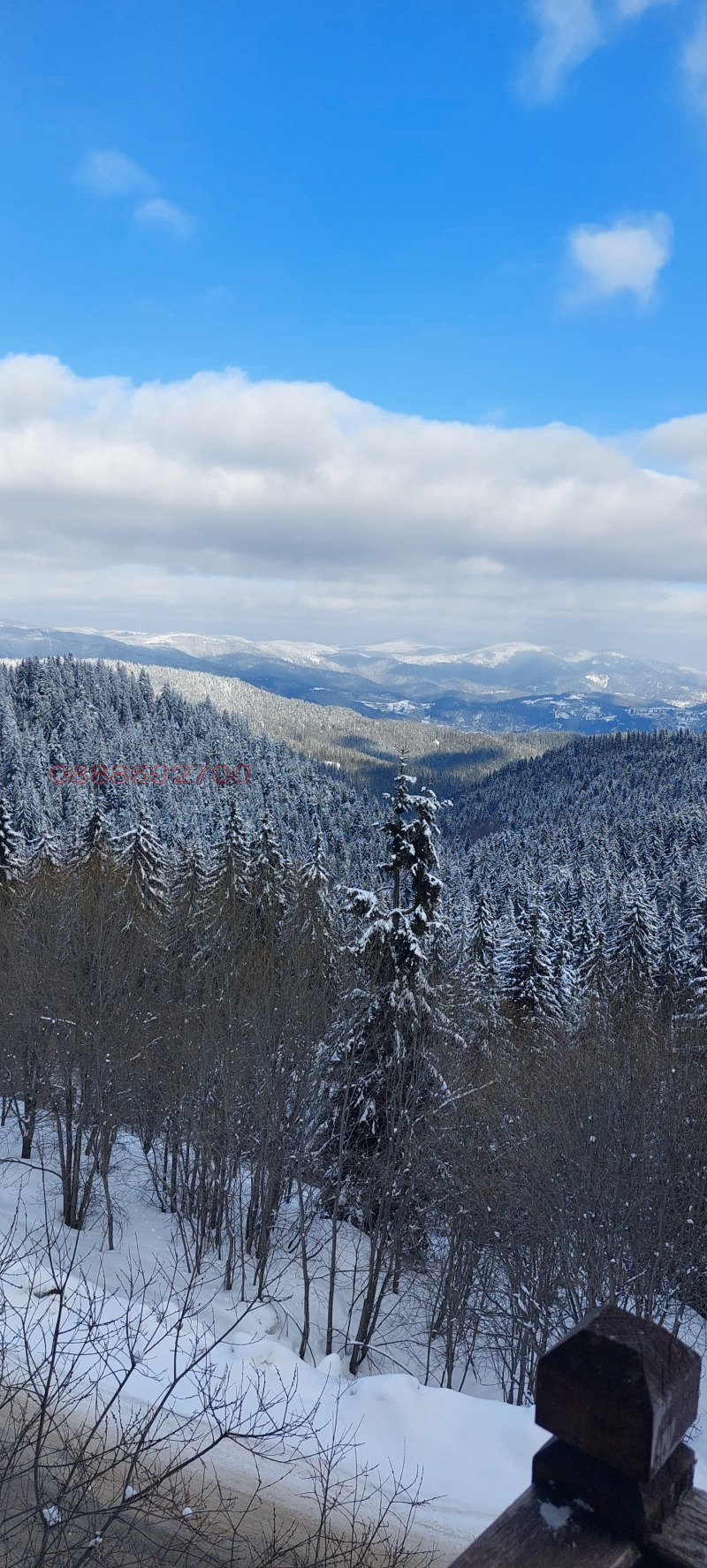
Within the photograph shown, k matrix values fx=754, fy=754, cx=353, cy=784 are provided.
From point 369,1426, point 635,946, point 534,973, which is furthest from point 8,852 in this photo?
point 369,1426

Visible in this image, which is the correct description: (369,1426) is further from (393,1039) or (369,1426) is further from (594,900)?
(594,900)

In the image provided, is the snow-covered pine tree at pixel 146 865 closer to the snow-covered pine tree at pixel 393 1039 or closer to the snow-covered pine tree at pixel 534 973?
the snow-covered pine tree at pixel 534 973

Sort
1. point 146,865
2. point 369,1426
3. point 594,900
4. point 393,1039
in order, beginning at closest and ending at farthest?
point 369,1426, point 393,1039, point 146,865, point 594,900

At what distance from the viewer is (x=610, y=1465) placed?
1251 millimetres

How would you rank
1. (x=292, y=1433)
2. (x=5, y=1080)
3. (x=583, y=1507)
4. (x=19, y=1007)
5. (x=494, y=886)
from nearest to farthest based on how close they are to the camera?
(x=583, y=1507) → (x=292, y=1433) → (x=19, y=1007) → (x=5, y=1080) → (x=494, y=886)

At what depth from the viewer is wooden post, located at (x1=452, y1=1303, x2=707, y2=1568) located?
47.9 inches

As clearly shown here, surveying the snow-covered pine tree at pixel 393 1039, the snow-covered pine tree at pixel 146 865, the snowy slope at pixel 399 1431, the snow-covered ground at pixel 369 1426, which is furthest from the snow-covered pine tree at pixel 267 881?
the snowy slope at pixel 399 1431

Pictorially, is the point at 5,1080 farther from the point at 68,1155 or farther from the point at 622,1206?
the point at 622,1206

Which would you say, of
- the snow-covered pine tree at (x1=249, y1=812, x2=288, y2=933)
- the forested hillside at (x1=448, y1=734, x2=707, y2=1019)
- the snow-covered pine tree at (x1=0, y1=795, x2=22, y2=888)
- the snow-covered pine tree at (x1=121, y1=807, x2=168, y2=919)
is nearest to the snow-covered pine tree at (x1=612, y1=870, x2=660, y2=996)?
the forested hillside at (x1=448, y1=734, x2=707, y2=1019)

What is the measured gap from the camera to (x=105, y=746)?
16225cm

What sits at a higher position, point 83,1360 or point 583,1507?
point 583,1507

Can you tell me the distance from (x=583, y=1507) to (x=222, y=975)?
2112cm

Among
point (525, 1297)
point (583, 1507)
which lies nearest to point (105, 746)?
point (525, 1297)

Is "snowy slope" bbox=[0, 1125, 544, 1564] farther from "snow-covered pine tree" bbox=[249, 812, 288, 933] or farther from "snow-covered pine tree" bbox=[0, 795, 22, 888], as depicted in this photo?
"snow-covered pine tree" bbox=[0, 795, 22, 888]
